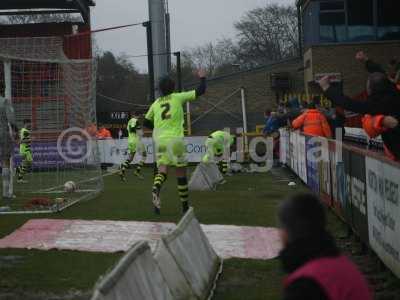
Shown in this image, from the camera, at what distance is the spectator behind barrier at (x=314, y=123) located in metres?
18.0

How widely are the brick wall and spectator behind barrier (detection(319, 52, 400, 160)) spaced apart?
2620 centimetres

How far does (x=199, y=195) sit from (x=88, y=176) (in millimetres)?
4679

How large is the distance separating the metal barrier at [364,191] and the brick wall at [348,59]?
1983 centimetres

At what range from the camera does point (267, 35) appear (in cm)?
6794

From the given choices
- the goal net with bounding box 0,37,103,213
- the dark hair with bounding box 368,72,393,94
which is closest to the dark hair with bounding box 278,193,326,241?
the dark hair with bounding box 368,72,393,94

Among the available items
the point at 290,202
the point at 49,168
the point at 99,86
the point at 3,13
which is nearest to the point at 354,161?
the point at 290,202

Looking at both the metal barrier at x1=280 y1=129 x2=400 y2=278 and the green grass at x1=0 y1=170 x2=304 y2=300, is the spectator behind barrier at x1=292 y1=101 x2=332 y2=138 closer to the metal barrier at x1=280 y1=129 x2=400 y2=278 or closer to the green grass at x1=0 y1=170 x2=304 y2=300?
the green grass at x1=0 y1=170 x2=304 y2=300

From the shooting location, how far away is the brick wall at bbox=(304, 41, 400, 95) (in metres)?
33.5

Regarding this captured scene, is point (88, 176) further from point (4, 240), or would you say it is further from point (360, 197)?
point (360, 197)

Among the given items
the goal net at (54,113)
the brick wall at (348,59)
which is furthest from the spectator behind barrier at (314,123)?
the brick wall at (348,59)

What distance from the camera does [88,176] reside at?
1938 centimetres

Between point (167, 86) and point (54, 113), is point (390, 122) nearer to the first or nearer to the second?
point (167, 86)

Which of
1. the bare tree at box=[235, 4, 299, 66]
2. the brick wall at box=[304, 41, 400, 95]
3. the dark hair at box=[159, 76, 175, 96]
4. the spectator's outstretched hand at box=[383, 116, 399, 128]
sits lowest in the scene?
the spectator's outstretched hand at box=[383, 116, 399, 128]

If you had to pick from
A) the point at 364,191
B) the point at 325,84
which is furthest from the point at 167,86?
the point at 325,84
